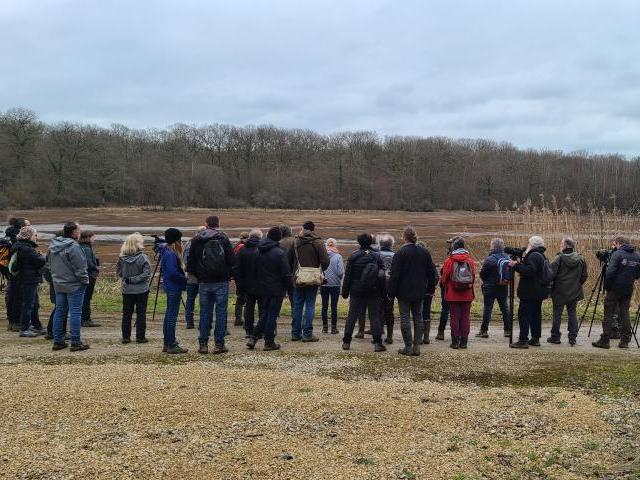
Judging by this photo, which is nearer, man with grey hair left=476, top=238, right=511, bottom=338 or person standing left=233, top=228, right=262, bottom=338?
person standing left=233, top=228, right=262, bottom=338

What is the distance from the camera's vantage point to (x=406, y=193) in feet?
310

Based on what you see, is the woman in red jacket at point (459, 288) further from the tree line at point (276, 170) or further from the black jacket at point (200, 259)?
the tree line at point (276, 170)

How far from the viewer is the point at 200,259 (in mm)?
8461

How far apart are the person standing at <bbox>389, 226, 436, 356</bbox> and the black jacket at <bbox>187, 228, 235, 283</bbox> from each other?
2.46 m

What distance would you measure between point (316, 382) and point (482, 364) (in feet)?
9.03

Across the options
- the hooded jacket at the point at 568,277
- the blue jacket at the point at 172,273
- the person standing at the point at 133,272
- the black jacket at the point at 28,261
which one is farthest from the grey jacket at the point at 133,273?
the hooded jacket at the point at 568,277

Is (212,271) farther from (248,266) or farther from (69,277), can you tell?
(69,277)

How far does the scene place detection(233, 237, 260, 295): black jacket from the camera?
9.15 m

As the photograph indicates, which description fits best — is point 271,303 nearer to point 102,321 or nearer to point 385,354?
point 385,354

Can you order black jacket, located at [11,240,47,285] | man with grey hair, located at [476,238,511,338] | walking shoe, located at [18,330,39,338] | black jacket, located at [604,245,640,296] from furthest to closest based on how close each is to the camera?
→ man with grey hair, located at [476,238,511,338] → walking shoe, located at [18,330,39,338] → black jacket, located at [11,240,47,285] → black jacket, located at [604,245,640,296]

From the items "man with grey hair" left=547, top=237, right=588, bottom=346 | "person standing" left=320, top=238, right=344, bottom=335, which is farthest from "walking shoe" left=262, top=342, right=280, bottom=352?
"man with grey hair" left=547, top=237, right=588, bottom=346

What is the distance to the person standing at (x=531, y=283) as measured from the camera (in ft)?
30.6

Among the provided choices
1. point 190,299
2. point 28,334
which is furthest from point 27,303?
point 190,299

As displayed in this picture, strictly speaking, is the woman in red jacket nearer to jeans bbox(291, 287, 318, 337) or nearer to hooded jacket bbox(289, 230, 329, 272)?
hooded jacket bbox(289, 230, 329, 272)
